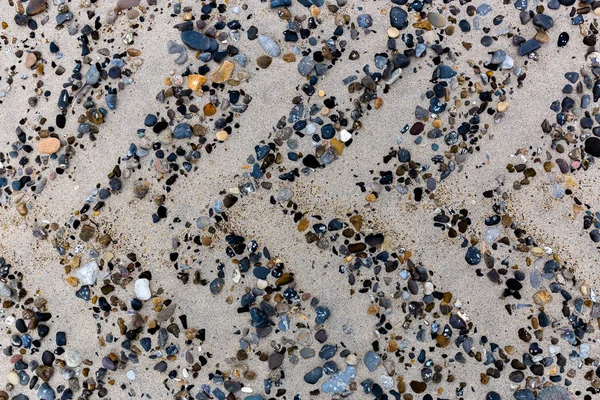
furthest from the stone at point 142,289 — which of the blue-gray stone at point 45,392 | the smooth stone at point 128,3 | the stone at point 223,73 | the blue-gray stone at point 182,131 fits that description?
the smooth stone at point 128,3

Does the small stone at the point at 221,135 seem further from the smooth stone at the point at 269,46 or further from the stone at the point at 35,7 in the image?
the stone at the point at 35,7

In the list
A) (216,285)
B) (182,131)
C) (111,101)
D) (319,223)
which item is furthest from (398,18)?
(216,285)

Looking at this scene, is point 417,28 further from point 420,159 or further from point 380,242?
point 380,242

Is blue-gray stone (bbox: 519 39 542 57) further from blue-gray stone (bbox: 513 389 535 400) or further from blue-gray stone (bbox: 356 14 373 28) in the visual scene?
blue-gray stone (bbox: 513 389 535 400)

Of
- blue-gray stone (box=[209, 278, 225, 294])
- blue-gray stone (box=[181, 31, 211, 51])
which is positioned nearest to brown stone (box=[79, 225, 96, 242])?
blue-gray stone (box=[209, 278, 225, 294])

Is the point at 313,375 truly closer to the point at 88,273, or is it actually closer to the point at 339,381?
the point at 339,381
